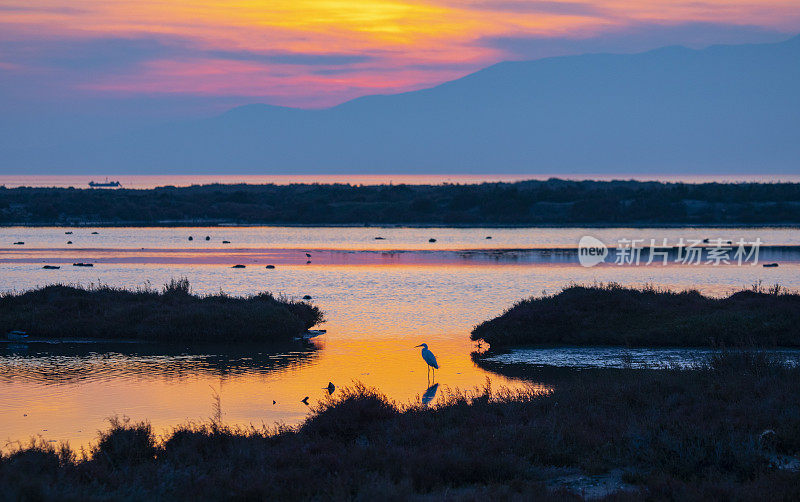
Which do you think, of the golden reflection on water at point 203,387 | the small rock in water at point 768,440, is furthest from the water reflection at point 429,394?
the small rock in water at point 768,440

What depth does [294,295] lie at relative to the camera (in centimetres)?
3431

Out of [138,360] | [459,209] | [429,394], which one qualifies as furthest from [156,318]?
[459,209]

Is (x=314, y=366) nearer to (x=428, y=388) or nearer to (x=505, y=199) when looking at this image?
(x=428, y=388)

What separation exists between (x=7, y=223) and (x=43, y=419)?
79.6m

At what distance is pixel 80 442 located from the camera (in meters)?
14.4

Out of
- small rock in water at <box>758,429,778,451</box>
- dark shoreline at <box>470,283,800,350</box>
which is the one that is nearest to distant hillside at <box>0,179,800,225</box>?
dark shoreline at <box>470,283,800,350</box>

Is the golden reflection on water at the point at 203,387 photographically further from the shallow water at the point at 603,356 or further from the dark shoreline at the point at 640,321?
the dark shoreline at the point at 640,321

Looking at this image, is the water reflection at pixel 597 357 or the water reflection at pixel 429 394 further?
the water reflection at pixel 597 357

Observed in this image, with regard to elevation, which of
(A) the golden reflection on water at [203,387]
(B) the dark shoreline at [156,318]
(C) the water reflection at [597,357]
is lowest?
(A) the golden reflection on water at [203,387]
